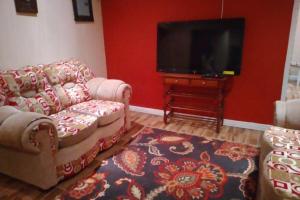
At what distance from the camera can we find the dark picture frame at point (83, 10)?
10.7ft

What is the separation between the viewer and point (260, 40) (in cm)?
289

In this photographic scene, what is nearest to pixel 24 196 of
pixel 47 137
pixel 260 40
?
pixel 47 137

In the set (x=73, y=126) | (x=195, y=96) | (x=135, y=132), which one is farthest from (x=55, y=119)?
(x=195, y=96)

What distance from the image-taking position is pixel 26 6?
2629mm

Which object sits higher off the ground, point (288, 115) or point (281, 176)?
point (288, 115)

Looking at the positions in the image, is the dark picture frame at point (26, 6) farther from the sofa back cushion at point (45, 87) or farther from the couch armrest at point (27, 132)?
the couch armrest at point (27, 132)

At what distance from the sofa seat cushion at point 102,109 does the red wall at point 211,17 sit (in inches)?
44.4

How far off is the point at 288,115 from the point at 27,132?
2.22 meters

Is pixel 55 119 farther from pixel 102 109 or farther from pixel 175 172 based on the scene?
pixel 175 172

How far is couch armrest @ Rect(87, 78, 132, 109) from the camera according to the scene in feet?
9.39

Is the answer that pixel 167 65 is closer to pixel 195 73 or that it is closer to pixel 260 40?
pixel 195 73

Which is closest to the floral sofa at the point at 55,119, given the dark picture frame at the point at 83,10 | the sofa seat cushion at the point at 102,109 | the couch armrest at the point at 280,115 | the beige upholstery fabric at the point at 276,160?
the sofa seat cushion at the point at 102,109

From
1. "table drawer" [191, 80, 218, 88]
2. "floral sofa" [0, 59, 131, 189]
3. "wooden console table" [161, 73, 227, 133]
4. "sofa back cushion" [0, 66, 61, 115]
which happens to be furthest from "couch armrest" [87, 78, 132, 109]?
"table drawer" [191, 80, 218, 88]

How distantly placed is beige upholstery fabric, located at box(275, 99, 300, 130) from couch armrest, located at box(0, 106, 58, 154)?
2.00 meters
